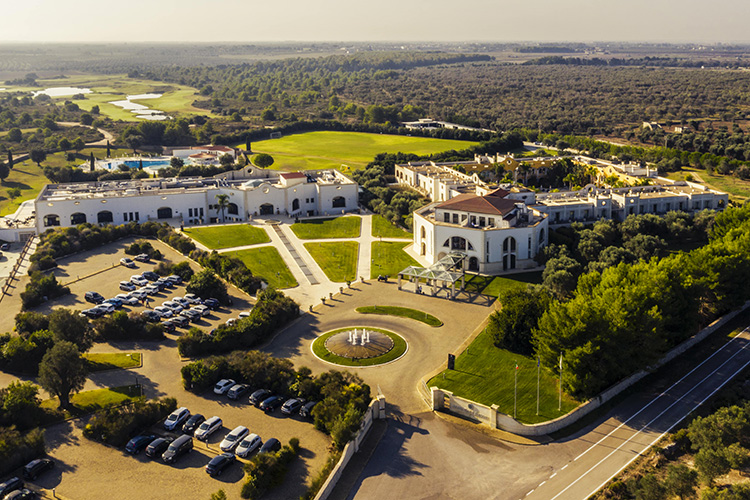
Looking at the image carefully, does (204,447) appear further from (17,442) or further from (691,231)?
(691,231)

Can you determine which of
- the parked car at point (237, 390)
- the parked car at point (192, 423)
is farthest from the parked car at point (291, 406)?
the parked car at point (192, 423)

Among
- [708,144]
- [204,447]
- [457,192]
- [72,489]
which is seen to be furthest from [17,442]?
[708,144]

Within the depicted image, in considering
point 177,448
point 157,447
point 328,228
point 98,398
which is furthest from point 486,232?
point 157,447

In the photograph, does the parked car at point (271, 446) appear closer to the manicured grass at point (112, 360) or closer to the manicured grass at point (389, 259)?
the manicured grass at point (112, 360)

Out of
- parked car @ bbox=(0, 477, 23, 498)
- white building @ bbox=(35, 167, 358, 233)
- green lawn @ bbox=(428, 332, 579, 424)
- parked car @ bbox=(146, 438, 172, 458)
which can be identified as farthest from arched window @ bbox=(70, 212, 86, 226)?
green lawn @ bbox=(428, 332, 579, 424)

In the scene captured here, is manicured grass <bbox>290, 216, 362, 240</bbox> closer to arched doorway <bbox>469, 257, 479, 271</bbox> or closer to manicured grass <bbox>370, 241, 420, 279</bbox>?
manicured grass <bbox>370, 241, 420, 279</bbox>
